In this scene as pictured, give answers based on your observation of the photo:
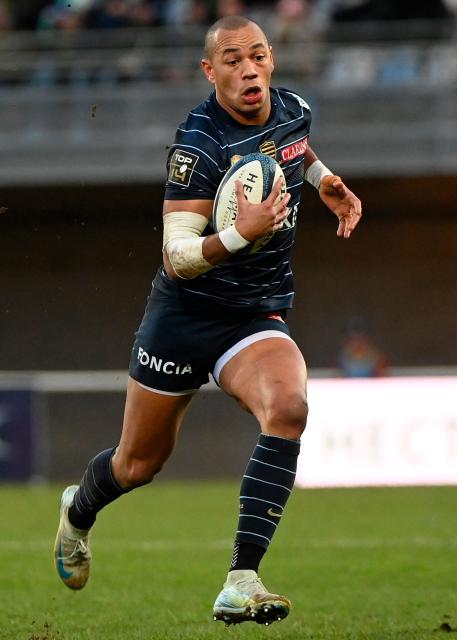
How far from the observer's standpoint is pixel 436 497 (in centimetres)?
1270

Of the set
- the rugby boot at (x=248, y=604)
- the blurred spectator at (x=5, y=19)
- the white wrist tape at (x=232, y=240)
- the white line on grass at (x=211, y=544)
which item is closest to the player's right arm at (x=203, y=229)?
the white wrist tape at (x=232, y=240)

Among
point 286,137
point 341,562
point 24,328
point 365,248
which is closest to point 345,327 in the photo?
point 365,248

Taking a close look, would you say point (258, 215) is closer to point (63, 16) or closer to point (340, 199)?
point (340, 199)

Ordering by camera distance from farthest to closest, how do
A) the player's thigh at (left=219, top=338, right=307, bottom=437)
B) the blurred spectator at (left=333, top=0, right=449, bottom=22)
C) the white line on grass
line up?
the blurred spectator at (left=333, top=0, right=449, bottom=22) → the white line on grass → the player's thigh at (left=219, top=338, right=307, bottom=437)

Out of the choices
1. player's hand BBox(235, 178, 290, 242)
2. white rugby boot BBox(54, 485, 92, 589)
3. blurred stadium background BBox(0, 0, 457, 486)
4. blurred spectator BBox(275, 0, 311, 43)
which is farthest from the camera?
blurred spectator BBox(275, 0, 311, 43)

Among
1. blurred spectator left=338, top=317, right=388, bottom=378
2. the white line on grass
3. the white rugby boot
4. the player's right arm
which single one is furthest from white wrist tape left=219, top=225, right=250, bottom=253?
blurred spectator left=338, top=317, right=388, bottom=378

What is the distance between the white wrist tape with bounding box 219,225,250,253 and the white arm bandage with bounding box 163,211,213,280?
11 cm

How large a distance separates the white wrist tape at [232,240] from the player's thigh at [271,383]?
0.51 metres

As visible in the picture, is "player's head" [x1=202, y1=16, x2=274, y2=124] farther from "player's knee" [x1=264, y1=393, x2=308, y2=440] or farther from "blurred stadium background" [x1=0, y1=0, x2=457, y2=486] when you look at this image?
"blurred stadium background" [x1=0, y1=0, x2=457, y2=486]

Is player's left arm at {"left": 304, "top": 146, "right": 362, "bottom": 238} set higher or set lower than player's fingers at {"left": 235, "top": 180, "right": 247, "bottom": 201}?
lower

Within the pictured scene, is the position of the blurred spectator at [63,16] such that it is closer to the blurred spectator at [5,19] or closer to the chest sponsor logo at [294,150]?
the blurred spectator at [5,19]

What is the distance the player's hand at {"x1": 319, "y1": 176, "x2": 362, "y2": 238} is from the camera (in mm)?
5821

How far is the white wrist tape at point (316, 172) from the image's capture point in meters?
5.96

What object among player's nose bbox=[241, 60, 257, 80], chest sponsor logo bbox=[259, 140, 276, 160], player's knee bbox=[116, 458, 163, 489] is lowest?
player's knee bbox=[116, 458, 163, 489]
